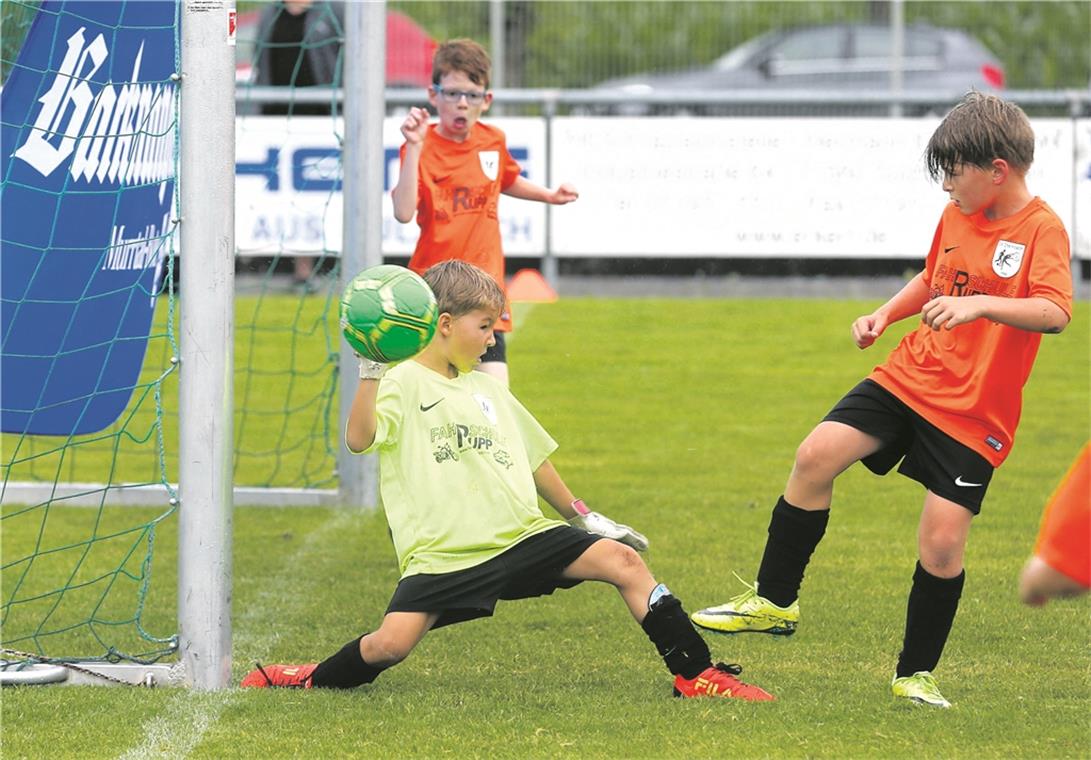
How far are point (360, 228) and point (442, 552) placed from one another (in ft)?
9.97

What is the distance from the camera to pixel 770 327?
11102mm

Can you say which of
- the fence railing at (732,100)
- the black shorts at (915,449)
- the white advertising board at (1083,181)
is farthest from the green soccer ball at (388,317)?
the white advertising board at (1083,181)

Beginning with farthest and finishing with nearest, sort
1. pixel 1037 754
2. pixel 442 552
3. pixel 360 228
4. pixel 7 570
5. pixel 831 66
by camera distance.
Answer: pixel 831 66 < pixel 360 228 < pixel 7 570 < pixel 442 552 < pixel 1037 754

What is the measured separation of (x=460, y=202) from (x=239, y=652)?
203 centimetres

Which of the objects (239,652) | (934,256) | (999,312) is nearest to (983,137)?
(934,256)

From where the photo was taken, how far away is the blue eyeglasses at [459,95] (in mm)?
6082

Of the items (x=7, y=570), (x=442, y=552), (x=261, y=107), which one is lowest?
(x=7, y=570)

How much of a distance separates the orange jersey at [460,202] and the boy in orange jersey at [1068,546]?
3068 mm

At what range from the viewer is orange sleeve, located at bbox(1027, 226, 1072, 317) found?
4.14 meters

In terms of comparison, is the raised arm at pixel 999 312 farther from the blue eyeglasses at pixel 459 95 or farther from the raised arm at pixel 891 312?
the blue eyeglasses at pixel 459 95

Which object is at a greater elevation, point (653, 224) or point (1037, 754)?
point (653, 224)

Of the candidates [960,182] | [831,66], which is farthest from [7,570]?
[831,66]

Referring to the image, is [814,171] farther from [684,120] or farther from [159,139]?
[159,139]

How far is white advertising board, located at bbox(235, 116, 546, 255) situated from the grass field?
123 inches
